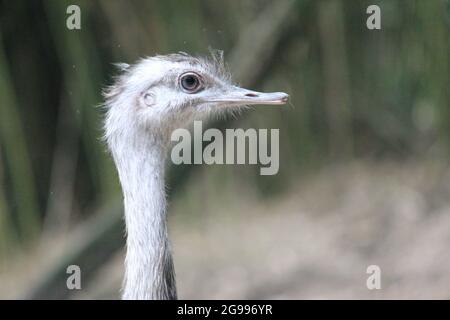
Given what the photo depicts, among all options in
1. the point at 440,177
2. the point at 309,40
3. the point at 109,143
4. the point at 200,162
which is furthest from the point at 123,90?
the point at 440,177

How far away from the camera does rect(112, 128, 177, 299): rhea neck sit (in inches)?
87.7

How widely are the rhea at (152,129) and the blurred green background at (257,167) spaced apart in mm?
684

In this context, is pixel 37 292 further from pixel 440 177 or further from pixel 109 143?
pixel 440 177

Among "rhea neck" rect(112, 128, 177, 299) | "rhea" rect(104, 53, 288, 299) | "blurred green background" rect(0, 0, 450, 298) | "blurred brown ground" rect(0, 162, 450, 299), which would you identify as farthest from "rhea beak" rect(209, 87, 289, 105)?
"blurred brown ground" rect(0, 162, 450, 299)

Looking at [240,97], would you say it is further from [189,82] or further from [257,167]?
[257,167]

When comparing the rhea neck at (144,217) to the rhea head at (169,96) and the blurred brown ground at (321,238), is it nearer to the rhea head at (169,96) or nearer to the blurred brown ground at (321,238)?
the rhea head at (169,96)

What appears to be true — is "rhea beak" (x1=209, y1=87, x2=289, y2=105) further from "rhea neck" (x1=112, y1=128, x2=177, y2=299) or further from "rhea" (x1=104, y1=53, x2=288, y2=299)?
"rhea neck" (x1=112, y1=128, x2=177, y2=299)

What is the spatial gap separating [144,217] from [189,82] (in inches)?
12.2

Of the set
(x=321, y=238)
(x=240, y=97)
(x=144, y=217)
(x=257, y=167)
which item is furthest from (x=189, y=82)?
(x=321, y=238)

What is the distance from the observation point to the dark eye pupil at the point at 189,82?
2.36 metres

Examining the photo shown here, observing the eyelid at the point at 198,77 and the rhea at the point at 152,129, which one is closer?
the rhea at the point at 152,129

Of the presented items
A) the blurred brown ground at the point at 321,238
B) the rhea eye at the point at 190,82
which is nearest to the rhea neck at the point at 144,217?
the rhea eye at the point at 190,82

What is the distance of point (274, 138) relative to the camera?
3256 millimetres

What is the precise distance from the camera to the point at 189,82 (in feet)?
7.80
